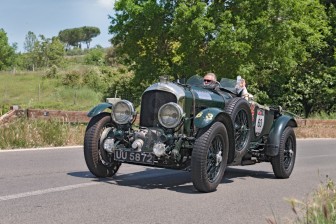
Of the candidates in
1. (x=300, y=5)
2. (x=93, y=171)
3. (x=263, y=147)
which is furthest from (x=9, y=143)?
(x=300, y=5)

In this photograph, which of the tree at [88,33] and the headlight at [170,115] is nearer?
the headlight at [170,115]

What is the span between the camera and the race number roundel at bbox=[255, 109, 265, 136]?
9.46m

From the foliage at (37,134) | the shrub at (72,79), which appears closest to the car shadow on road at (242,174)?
the foliage at (37,134)

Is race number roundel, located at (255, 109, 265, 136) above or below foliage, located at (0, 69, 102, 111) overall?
below

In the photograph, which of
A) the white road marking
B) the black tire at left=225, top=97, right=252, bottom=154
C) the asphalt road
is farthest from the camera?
the black tire at left=225, top=97, right=252, bottom=154

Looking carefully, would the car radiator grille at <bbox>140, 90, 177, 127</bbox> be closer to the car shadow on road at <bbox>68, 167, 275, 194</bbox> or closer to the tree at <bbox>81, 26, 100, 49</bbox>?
the car shadow on road at <bbox>68, 167, 275, 194</bbox>

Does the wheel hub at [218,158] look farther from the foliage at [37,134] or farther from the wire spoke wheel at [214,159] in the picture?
the foliage at [37,134]

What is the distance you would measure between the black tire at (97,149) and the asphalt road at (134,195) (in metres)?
0.21

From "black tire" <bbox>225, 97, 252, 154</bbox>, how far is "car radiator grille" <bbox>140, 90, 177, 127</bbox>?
3.76ft

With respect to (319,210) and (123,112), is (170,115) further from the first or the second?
(319,210)

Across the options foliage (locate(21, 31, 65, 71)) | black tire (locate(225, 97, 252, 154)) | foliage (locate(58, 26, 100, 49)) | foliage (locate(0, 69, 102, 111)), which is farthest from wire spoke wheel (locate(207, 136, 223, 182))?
foliage (locate(58, 26, 100, 49))

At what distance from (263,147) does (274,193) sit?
182 cm

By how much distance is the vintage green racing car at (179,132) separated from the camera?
745 cm

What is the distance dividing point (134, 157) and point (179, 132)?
0.81 m
